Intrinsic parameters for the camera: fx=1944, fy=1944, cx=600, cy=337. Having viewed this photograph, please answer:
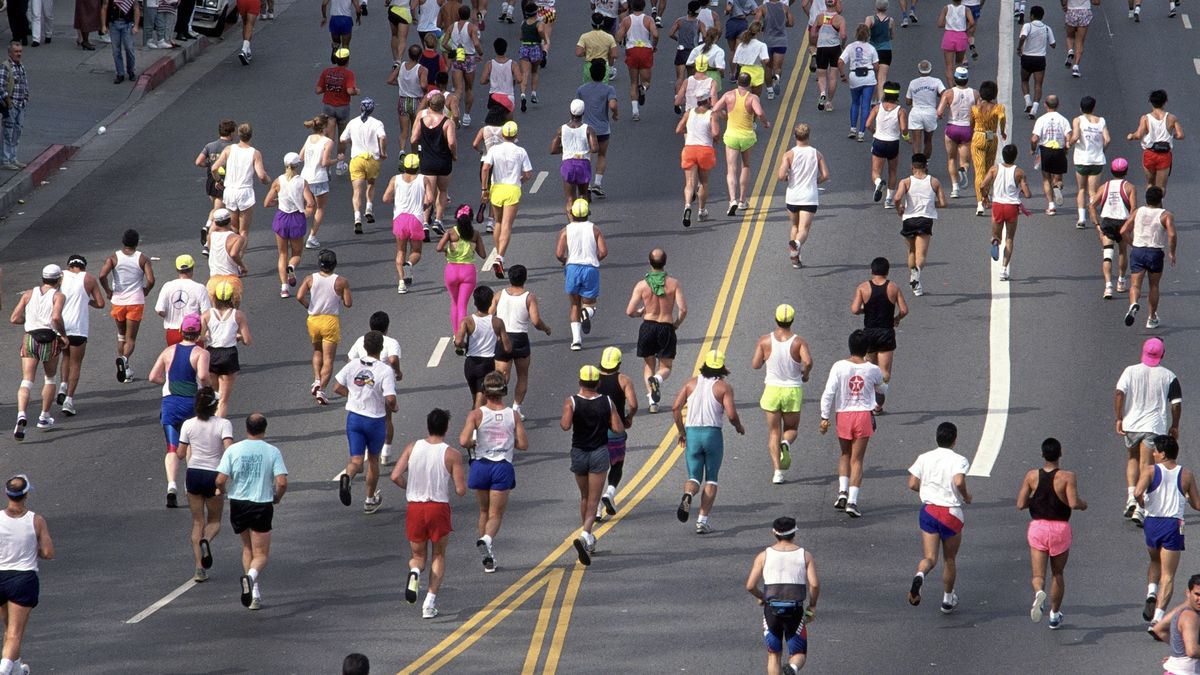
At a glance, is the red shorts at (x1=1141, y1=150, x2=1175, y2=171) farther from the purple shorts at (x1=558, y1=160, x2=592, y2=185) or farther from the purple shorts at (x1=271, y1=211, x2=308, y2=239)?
the purple shorts at (x1=271, y1=211, x2=308, y2=239)

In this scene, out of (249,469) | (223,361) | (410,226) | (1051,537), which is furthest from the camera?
(410,226)

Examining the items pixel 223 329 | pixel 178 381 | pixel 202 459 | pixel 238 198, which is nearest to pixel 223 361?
pixel 223 329

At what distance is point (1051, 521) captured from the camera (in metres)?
17.2

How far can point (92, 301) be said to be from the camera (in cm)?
2344

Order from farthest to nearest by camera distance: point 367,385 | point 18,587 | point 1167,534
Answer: point 367,385, point 1167,534, point 18,587

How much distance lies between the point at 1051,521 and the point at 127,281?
12.1 meters

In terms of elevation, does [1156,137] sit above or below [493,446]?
above

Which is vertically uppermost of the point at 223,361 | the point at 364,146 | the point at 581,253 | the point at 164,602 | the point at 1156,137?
the point at 1156,137

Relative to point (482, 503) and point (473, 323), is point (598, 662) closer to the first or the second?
point (482, 503)

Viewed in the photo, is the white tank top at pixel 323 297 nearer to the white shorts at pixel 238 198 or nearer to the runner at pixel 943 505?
the white shorts at pixel 238 198

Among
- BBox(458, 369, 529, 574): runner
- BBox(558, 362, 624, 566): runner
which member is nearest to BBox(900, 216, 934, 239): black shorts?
BBox(558, 362, 624, 566): runner

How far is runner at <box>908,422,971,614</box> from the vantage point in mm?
17469

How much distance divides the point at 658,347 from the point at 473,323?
8.20 feet

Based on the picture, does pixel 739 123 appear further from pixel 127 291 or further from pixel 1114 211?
pixel 127 291
